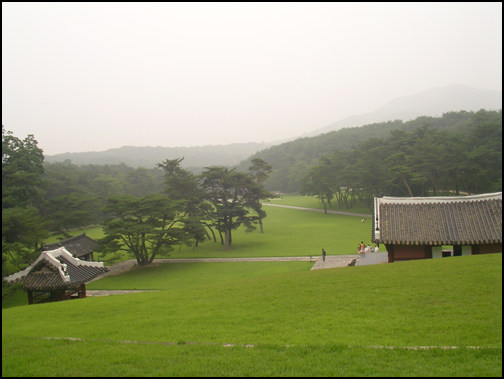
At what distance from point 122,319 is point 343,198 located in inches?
2233

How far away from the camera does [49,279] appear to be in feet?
59.3

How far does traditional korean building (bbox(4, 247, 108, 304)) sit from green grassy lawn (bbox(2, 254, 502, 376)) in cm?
505

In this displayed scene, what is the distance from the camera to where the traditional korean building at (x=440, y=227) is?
46.4 ft

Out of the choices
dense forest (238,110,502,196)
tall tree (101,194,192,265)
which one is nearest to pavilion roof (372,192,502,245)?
tall tree (101,194,192,265)

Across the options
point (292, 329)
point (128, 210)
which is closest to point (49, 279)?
point (128, 210)

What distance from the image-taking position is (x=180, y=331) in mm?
8438

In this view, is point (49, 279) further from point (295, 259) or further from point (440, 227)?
point (440, 227)

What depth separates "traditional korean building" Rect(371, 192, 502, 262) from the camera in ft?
46.4

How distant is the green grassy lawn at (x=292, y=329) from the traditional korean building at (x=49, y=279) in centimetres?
505

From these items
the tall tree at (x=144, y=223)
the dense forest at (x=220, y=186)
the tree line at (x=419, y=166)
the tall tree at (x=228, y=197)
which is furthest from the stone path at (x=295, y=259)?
the tree line at (x=419, y=166)

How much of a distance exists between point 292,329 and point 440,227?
33.0 ft

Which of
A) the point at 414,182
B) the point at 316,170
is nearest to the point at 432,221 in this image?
the point at 414,182

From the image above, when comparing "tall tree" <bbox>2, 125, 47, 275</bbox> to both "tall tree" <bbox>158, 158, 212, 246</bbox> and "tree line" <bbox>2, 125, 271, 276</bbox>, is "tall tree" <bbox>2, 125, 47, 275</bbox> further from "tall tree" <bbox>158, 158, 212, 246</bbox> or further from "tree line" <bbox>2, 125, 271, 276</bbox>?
"tall tree" <bbox>158, 158, 212, 246</bbox>

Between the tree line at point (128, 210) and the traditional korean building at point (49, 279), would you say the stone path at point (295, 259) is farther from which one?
the traditional korean building at point (49, 279)
